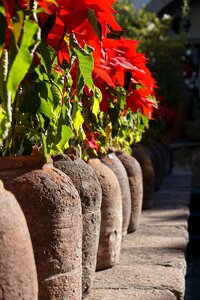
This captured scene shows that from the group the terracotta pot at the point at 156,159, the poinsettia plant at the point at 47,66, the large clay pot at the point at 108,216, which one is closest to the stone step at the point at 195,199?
the terracotta pot at the point at 156,159

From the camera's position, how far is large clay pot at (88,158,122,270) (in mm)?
3719

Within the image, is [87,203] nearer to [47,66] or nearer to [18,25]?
[47,66]

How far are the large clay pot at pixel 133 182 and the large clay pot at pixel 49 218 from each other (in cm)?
235

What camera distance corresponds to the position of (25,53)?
6.26 feet

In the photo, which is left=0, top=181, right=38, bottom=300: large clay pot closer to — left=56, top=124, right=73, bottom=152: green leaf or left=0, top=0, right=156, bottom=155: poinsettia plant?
left=0, top=0, right=156, bottom=155: poinsettia plant

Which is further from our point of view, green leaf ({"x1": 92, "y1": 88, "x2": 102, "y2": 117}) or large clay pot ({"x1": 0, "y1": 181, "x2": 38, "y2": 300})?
green leaf ({"x1": 92, "y1": 88, "x2": 102, "y2": 117})

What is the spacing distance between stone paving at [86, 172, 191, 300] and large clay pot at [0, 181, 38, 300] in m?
1.23

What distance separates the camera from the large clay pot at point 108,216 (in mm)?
3719

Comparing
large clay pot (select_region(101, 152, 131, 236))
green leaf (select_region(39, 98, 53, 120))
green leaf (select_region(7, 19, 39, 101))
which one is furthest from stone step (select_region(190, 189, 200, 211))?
green leaf (select_region(7, 19, 39, 101))

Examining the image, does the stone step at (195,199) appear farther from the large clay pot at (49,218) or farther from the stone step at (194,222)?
the large clay pot at (49,218)

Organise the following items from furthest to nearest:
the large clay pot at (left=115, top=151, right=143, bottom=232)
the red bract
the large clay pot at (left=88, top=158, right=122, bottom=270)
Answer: the large clay pot at (left=115, top=151, right=143, bottom=232)
the large clay pot at (left=88, top=158, right=122, bottom=270)
the red bract

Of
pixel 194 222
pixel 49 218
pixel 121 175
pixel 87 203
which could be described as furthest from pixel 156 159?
pixel 49 218

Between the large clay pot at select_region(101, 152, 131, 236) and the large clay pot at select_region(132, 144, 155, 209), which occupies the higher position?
the large clay pot at select_region(101, 152, 131, 236)

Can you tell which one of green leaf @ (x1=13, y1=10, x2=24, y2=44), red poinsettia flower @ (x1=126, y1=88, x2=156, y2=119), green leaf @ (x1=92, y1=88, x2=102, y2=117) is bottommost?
red poinsettia flower @ (x1=126, y1=88, x2=156, y2=119)
